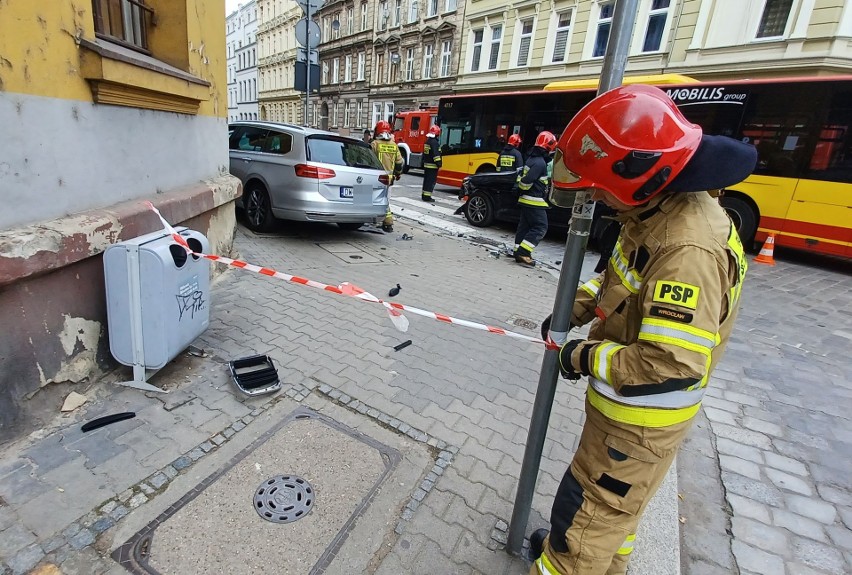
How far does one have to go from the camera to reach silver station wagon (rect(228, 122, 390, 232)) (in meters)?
6.38

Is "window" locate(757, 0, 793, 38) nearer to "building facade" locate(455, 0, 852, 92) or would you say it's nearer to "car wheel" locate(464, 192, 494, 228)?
"building facade" locate(455, 0, 852, 92)

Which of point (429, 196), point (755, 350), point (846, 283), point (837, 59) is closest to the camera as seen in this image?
point (755, 350)

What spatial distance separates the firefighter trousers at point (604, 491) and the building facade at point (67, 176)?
2627mm

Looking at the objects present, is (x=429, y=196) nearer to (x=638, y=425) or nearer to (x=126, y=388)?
(x=126, y=388)

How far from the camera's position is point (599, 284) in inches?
75.0

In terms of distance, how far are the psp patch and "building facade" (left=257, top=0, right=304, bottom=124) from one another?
51462 millimetres

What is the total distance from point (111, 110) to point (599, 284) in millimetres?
3115

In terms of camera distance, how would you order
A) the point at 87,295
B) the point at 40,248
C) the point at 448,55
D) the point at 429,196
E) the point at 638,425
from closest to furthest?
the point at 638,425, the point at 40,248, the point at 87,295, the point at 429,196, the point at 448,55

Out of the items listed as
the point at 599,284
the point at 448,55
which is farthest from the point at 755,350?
the point at 448,55

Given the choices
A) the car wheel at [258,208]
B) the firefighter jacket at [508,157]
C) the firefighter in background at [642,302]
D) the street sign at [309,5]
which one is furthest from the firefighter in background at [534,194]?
the firefighter in background at [642,302]

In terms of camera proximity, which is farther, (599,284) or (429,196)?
(429,196)

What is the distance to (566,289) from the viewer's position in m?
1.68

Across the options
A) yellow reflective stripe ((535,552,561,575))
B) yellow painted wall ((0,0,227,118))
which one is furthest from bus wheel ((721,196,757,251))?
yellow painted wall ((0,0,227,118))

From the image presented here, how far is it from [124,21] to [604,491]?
14.9 ft
